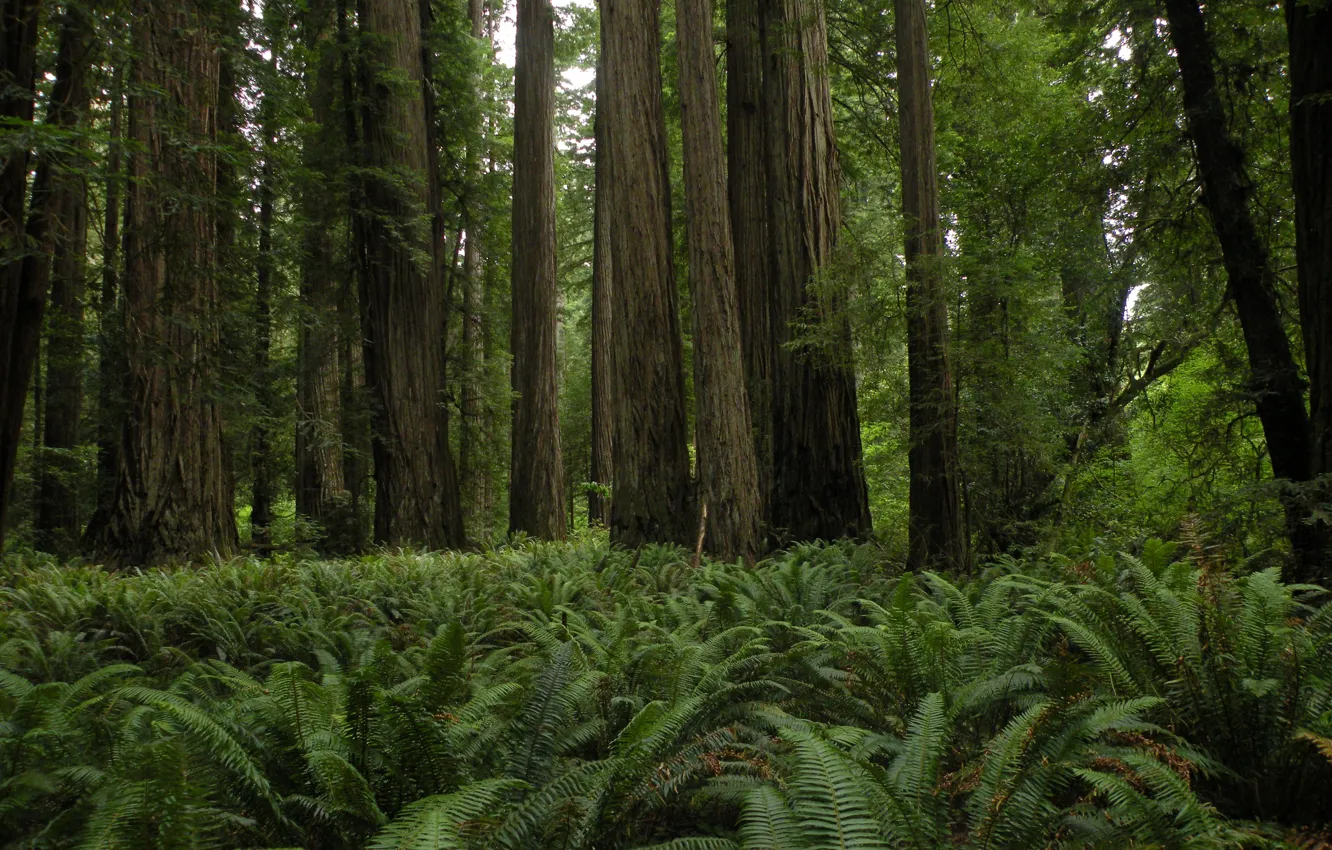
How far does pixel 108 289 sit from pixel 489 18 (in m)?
20.6

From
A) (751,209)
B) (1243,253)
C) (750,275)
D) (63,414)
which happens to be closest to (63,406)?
(63,414)

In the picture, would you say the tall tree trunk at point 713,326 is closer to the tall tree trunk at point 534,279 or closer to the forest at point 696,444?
the forest at point 696,444

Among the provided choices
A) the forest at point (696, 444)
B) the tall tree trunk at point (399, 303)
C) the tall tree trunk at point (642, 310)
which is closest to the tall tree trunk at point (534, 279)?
the forest at point (696, 444)

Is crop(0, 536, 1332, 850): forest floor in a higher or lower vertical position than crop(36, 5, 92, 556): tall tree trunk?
lower

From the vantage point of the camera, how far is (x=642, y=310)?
28.8 feet

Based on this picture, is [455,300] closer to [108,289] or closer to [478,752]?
[108,289]

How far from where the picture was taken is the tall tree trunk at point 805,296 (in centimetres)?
898

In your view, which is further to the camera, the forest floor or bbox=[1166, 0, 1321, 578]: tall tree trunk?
bbox=[1166, 0, 1321, 578]: tall tree trunk

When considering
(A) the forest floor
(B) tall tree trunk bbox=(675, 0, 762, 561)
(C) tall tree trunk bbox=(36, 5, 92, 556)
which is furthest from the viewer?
(C) tall tree trunk bbox=(36, 5, 92, 556)

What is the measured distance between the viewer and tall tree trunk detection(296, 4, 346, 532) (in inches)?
467

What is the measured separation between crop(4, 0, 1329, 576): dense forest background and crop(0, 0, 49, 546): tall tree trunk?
2 cm

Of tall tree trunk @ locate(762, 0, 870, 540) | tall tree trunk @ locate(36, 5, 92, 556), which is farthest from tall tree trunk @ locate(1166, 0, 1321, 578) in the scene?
tall tree trunk @ locate(36, 5, 92, 556)

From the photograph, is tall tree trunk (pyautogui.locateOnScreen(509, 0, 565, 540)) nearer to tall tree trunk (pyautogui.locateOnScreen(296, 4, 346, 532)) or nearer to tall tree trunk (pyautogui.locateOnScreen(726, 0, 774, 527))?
tall tree trunk (pyautogui.locateOnScreen(296, 4, 346, 532))

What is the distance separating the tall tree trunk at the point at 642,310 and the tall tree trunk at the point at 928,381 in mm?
2385
